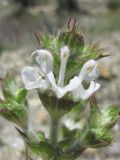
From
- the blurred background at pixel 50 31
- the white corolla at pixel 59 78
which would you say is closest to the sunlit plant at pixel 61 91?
the white corolla at pixel 59 78

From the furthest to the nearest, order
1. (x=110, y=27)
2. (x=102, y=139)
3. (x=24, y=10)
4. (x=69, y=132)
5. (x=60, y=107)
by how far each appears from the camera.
Answer: 1. (x=24, y=10)
2. (x=110, y=27)
3. (x=69, y=132)
4. (x=102, y=139)
5. (x=60, y=107)

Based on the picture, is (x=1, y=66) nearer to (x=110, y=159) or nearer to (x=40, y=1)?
(x=110, y=159)

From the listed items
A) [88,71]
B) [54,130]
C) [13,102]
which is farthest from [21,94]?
[88,71]

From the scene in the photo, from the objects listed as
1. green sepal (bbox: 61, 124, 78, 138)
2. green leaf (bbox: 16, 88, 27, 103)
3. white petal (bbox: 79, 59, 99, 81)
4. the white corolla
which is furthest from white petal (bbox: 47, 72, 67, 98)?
green sepal (bbox: 61, 124, 78, 138)

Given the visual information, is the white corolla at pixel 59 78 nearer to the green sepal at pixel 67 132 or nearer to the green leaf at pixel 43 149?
the green leaf at pixel 43 149

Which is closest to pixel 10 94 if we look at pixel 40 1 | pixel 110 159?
pixel 110 159
